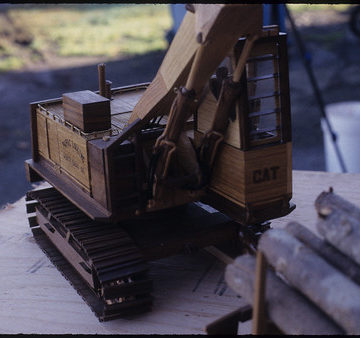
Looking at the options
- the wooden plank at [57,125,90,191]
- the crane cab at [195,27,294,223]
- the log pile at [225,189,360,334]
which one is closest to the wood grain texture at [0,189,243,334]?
the crane cab at [195,27,294,223]

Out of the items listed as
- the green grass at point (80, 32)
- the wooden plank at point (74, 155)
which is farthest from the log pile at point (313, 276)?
the green grass at point (80, 32)

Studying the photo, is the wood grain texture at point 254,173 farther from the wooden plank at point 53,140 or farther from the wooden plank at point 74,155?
the wooden plank at point 53,140

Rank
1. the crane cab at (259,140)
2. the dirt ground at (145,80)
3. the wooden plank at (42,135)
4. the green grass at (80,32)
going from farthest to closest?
the green grass at (80,32) → the dirt ground at (145,80) → the wooden plank at (42,135) → the crane cab at (259,140)

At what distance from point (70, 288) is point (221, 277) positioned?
1280mm

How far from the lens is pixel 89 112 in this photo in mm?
5277

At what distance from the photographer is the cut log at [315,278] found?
3.27 meters

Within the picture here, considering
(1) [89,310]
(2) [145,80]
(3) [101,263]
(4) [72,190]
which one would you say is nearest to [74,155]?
(4) [72,190]

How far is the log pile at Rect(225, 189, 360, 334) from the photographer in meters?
3.40

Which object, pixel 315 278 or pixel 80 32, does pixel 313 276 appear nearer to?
pixel 315 278

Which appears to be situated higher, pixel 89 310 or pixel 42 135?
pixel 42 135

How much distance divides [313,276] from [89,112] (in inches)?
98.4

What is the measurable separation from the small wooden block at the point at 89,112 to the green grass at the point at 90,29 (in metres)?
14.6

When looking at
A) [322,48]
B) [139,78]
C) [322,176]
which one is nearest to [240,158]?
[322,176]

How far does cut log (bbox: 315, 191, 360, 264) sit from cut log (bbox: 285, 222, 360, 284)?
0.10m
